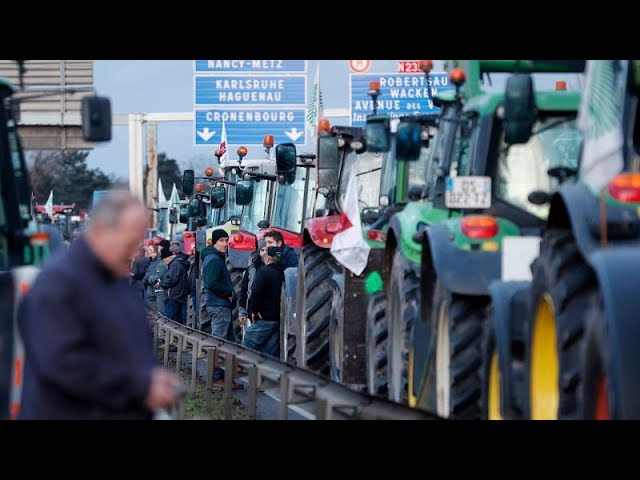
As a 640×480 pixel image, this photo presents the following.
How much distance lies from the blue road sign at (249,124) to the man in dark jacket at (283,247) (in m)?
15.6

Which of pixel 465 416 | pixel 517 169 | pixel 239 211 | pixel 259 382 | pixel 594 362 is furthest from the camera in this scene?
pixel 239 211

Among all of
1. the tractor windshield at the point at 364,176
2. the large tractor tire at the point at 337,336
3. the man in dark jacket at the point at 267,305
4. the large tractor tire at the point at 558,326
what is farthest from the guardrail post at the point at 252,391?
the man in dark jacket at the point at 267,305

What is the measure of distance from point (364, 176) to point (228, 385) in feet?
→ 9.88

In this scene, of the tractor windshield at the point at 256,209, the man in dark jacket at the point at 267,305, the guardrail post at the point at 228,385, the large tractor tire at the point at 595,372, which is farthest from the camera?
the tractor windshield at the point at 256,209

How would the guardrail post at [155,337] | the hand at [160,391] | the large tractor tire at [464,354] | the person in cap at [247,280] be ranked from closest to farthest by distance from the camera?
the hand at [160,391]
the large tractor tire at [464,354]
the person in cap at [247,280]
the guardrail post at [155,337]

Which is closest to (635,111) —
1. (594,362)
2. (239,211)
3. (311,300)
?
(594,362)

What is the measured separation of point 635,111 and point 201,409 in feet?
31.8

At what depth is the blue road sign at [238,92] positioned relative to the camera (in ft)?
120

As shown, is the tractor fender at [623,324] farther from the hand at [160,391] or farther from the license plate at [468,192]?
the license plate at [468,192]

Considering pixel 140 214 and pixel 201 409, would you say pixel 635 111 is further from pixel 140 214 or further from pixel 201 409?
pixel 201 409

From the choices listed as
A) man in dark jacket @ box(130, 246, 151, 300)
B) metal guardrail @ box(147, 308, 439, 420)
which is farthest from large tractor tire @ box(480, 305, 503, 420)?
man in dark jacket @ box(130, 246, 151, 300)

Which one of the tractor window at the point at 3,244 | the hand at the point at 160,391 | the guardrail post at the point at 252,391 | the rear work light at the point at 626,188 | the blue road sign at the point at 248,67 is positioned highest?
the blue road sign at the point at 248,67

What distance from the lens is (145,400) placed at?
20.5ft

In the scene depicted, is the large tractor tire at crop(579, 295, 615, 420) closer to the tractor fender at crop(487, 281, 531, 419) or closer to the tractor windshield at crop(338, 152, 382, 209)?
the tractor fender at crop(487, 281, 531, 419)
